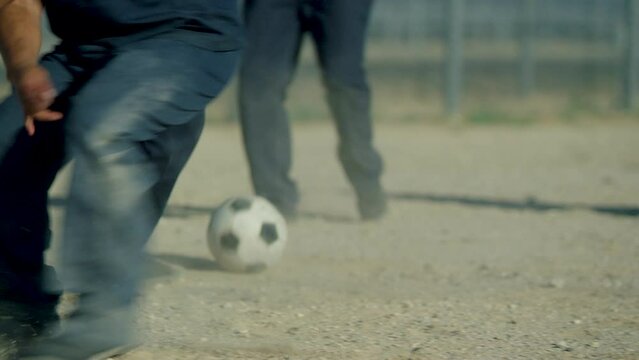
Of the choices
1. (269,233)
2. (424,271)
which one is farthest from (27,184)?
(424,271)

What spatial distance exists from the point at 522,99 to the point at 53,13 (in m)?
13.0

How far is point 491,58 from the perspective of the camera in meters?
23.3

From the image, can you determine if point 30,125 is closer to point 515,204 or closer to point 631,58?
point 515,204

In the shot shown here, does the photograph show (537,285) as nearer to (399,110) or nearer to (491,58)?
(399,110)

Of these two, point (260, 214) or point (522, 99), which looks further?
point (522, 99)

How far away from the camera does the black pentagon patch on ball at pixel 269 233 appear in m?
5.85

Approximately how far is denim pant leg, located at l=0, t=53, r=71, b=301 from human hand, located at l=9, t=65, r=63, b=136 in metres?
0.16

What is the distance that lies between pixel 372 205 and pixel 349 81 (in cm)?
71

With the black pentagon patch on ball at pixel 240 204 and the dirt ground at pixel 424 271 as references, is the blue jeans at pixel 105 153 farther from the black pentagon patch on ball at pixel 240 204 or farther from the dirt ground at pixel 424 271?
the black pentagon patch on ball at pixel 240 204

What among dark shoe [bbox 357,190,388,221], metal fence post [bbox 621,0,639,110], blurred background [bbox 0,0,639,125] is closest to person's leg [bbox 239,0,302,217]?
dark shoe [bbox 357,190,388,221]

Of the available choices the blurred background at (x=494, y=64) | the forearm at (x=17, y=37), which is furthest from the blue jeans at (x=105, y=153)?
the blurred background at (x=494, y=64)

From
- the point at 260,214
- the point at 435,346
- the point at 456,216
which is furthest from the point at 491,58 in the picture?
the point at 435,346

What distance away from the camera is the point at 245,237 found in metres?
5.79

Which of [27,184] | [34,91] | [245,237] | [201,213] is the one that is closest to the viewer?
[34,91]
